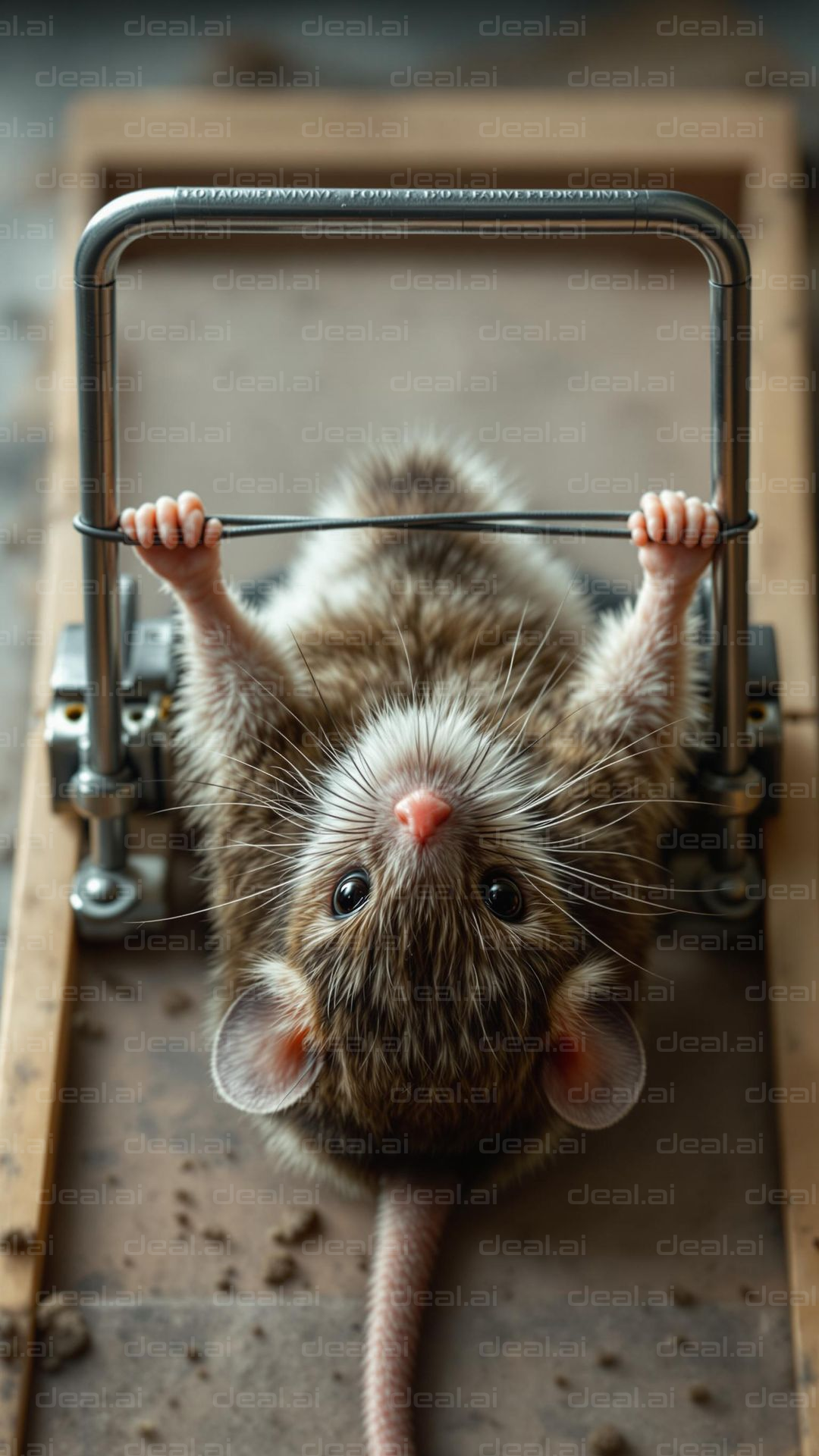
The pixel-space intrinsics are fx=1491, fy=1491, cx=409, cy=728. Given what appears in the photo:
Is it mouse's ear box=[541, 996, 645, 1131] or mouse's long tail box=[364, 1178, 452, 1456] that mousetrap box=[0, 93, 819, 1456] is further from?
mouse's ear box=[541, 996, 645, 1131]

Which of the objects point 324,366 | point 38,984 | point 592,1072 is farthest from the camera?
point 324,366

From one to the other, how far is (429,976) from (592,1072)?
7.3 inches

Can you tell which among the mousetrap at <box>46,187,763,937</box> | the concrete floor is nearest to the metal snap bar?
the mousetrap at <box>46,187,763,937</box>

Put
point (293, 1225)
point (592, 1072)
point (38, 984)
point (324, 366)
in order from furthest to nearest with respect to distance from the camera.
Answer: point (324, 366) → point (38, 984) → point (293, 1225) → point (592, 1072)

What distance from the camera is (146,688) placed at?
5.29 ft

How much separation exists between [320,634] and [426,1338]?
0.72 metres

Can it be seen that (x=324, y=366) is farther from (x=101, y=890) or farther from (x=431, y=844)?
(x=431, y=844)

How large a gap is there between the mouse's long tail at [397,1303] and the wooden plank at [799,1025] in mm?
338

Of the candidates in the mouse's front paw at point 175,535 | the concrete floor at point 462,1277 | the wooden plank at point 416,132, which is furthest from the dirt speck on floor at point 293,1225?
the wooden plank at point 416,132

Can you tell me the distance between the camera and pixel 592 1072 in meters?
1.31

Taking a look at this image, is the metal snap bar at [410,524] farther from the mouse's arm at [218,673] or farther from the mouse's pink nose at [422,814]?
the mouse's pink nose at [422,814]

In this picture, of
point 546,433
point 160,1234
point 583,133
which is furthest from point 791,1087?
point 583,133

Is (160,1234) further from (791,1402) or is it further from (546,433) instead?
(546,433)

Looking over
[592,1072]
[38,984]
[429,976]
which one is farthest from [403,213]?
[38,984]
